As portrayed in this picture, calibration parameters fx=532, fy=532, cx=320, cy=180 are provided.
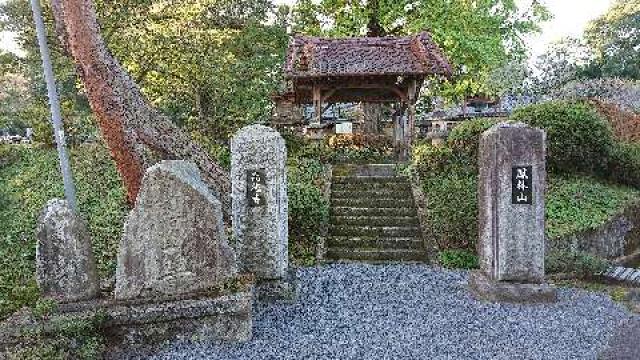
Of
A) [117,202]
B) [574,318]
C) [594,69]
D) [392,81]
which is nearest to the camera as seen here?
[574,318]

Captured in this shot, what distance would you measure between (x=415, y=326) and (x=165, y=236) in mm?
2964

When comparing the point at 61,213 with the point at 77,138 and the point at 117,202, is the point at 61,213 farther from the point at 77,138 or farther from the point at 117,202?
the point at 77,138

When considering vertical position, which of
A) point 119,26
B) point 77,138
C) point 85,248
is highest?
point 119,26

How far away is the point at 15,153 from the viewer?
65.1 ft

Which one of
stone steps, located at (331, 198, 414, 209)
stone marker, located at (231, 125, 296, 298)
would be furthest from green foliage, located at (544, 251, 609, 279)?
stone marker, located at (231, 125, 296, 298)

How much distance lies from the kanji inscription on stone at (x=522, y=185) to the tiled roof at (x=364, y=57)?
834 cm

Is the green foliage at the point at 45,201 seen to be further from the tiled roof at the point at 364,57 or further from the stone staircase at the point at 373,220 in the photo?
the tiled roof at the point at 364,57

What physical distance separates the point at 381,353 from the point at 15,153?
19011 mm

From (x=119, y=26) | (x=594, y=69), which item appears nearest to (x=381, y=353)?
(x=119, y=26)

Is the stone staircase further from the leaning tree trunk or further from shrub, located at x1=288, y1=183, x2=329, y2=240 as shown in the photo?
the leaning tree trunk

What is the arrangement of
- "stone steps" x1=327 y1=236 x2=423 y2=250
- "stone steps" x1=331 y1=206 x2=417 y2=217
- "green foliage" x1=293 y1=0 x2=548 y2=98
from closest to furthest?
"stone steps" x1=327 y1=236 x2=423 y2=250 → "stone steps" x1=331 y1=206 x2=417 y2=217 → "green foliage" x1=293 y1=0 x2=548 y2=98

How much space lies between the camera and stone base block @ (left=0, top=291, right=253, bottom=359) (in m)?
5.11

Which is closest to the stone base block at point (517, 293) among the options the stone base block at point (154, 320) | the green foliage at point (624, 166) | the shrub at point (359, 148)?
the stone base block at point (154, 320)

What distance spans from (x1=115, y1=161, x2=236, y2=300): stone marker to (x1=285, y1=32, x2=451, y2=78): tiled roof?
10.2 m
